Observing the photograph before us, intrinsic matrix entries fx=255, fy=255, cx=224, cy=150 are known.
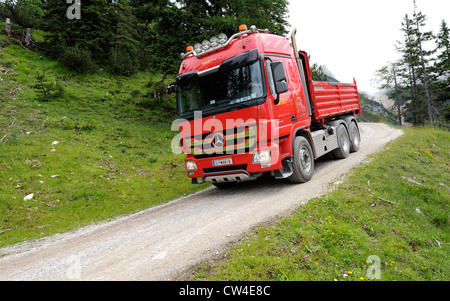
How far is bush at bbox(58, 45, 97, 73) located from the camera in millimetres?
17703

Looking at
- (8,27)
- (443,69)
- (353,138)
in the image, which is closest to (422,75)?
(443,69)

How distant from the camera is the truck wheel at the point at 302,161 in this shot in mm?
6559

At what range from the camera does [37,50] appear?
19094mm

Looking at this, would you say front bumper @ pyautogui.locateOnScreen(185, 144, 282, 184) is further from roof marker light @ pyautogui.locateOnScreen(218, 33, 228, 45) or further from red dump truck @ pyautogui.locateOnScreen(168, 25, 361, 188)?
roof marker light @ pyautogui.locateOnScreen(218, 33, 228, 45)

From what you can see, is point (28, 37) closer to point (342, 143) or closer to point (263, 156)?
point (263, 156)

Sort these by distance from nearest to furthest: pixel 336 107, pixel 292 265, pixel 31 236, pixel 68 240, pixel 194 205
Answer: pixel 292 265, pixel 68 240, pixel 31 236, pixel 194 205, pixel 336 107

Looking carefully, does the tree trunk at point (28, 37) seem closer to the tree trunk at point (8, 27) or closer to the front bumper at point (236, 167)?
the tree trunk at point (8, 27)

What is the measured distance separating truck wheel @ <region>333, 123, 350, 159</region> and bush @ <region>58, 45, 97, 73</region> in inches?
699

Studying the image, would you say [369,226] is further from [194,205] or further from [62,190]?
[62,190]

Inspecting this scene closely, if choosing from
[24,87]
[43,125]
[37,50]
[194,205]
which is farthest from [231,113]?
[37,50]

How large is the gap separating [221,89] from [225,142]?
132cm

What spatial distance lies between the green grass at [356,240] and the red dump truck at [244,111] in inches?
56.8

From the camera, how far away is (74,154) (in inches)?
387
